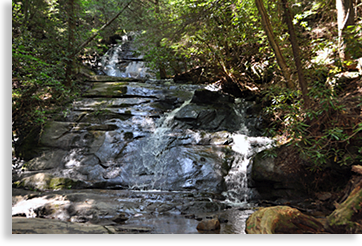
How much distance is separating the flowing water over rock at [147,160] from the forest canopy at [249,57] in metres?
1.09

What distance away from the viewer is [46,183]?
570 centimetres

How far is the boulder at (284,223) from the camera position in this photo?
9.53 ft

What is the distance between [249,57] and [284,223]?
27.4 ft

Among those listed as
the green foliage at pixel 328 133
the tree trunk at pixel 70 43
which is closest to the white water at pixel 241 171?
the green foliage at pixel 328 133

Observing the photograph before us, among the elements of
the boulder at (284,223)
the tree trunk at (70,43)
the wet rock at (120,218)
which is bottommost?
the wet rock at (120,218)

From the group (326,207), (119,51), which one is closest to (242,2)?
(326,207)

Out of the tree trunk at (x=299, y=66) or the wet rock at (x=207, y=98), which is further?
the wet rock at (x=207, y=98)

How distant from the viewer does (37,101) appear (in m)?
8.09

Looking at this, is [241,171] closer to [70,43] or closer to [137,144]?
[137,144]

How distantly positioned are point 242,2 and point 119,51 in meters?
14.9

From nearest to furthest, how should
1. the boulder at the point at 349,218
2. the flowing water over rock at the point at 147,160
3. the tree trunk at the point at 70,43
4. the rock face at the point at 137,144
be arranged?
the boulder at the point at 349,218, the flowing water over rock at the point at 147,160, the rock face at the point at 137,144, the tree trunk at the point at 70,43

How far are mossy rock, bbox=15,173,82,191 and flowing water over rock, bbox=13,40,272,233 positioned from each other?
24mm

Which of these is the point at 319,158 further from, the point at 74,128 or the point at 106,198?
the point at 74,128

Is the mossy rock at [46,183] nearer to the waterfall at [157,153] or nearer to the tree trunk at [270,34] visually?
the waterfall at [157,153]
